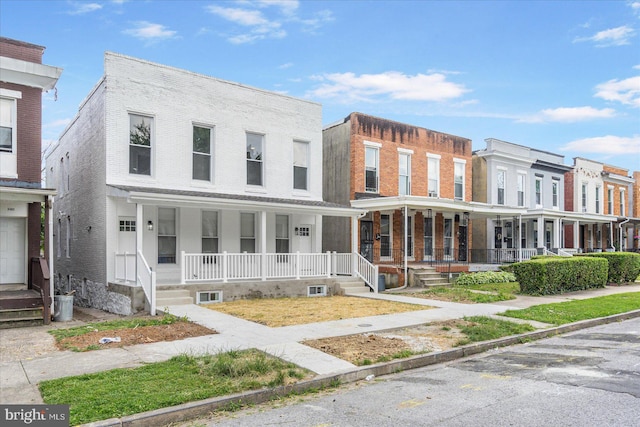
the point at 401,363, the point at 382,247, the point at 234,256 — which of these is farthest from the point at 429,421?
the point at 382,247

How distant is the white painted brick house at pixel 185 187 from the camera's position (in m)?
16.0

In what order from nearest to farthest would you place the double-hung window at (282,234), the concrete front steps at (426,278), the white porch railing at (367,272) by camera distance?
the white porch railing at (367,272), the double-hung window at (282,234), the concrete front steps at (426,278)

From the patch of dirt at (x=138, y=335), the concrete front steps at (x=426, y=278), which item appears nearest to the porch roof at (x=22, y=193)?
the patch of dirt at (x=138, y=335)

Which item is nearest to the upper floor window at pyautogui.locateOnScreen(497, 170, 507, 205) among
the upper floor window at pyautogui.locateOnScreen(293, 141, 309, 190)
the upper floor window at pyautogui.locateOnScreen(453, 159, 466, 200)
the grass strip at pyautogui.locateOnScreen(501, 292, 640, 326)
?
the upper floor window at pyautogui.locateOnScreen(453, 159, 466, 200)

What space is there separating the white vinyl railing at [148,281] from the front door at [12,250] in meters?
3.82

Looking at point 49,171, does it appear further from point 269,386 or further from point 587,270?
point 587,270

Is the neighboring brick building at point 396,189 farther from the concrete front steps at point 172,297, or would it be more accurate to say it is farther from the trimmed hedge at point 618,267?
the concrete front steps at point 172,297

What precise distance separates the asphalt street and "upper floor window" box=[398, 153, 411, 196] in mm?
15843

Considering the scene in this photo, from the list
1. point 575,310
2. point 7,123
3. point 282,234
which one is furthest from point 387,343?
point 7,123

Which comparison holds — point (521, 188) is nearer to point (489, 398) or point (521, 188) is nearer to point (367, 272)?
point (367, 272)

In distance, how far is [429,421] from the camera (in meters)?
5.57

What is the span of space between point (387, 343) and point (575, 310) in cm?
713

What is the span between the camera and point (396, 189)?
24141 millimetres

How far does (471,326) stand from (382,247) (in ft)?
40.1
